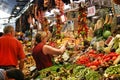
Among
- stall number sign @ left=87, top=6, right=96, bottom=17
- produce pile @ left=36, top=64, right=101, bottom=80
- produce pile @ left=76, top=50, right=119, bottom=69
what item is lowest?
produce pile @ left=36, top=64, right=101, bottom=80

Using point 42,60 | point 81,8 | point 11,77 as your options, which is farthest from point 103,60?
point 81,8

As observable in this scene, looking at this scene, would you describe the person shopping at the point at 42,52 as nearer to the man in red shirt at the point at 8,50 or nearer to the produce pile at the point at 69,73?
the produce pile at the point at 69,73

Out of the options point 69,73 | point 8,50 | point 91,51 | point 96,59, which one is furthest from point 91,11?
point 8,50

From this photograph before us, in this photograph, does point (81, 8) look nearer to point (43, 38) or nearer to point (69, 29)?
point (43, 38)

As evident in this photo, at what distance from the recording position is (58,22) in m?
8.88

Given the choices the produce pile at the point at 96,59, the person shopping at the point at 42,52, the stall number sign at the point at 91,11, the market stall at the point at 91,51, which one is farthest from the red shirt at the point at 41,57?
the stall number sign at the point at 91,11

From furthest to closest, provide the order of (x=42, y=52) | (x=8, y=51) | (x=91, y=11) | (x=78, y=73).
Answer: (x=91, y=11) → (x=8, y=51) → (x=42, y=52) → (x=78, y=73)

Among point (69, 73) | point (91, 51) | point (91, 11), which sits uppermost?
point (91, 11)

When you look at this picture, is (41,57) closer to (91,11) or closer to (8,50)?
(8,50)

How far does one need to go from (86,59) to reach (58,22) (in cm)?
334

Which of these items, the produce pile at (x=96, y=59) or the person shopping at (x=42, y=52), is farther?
the person shopping at (x=42, y=52)

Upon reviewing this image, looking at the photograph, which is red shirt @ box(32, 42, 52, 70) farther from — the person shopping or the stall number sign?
the stall number sign

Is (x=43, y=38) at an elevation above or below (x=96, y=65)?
above

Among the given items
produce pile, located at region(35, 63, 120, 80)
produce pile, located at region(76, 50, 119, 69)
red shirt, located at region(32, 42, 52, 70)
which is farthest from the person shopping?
produce pile, located at region(76, 50, 119, 69)
